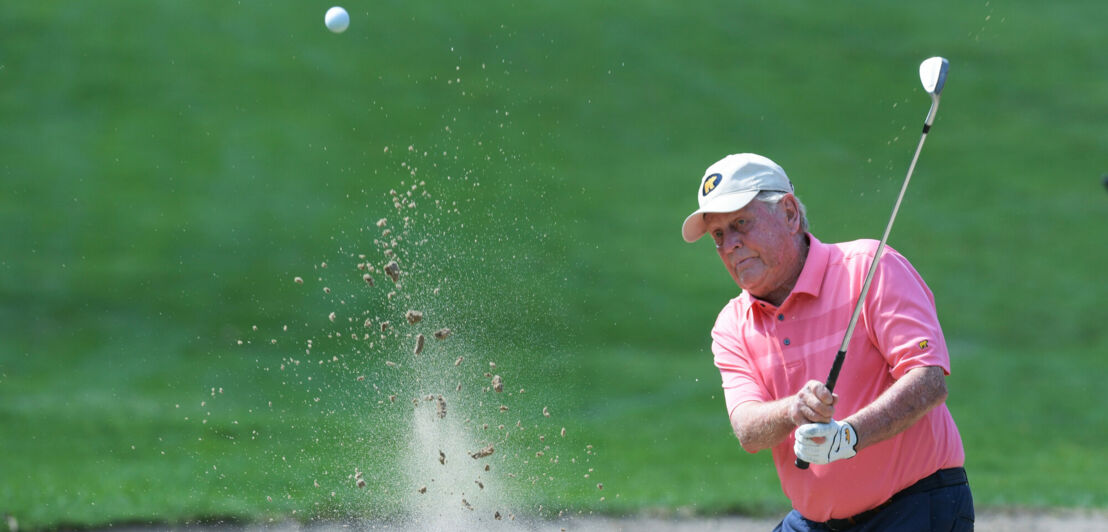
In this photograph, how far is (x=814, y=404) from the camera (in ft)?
10.4

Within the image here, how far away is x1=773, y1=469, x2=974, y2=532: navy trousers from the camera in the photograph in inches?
136

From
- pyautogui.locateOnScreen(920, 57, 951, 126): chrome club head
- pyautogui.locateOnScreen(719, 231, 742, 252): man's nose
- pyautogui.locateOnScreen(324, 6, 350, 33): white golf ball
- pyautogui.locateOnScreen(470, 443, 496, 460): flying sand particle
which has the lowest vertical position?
pyautogui.locateOnScreen(470, 443, 496, 460): flying sand particle

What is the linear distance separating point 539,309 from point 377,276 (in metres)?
1.92

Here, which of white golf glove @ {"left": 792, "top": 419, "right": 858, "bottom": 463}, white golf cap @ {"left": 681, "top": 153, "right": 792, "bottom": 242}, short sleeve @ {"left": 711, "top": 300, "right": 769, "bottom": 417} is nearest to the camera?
white golf glove @ {"left": 792, "top": 419, "right": 858, "bottom": 463}

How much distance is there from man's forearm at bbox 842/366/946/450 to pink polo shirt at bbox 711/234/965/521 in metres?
0.05

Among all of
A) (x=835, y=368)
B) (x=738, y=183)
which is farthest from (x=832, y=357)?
(x=738, y=183)

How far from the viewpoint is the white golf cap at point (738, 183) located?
3525 millimetres

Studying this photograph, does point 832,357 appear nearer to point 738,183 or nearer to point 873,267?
point 873,267

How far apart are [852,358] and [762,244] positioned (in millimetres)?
409

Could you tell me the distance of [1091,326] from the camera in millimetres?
14484

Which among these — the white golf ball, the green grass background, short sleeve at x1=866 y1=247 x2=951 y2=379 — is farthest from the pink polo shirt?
the white golf ball

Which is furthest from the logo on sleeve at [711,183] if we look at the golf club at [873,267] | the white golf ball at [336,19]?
the white golf ball at [336,19]

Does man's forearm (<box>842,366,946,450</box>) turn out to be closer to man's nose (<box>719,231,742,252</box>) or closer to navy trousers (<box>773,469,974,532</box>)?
navy trousers (<box>773,469,974,532</box>)

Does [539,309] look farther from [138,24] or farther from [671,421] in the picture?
[138,24]
